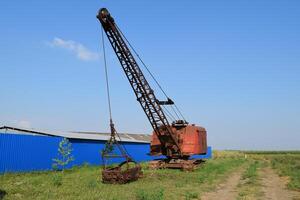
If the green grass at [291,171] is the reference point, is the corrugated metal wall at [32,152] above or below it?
above

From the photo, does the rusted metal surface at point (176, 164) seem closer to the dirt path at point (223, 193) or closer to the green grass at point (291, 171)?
the green grass at point (291, 171)

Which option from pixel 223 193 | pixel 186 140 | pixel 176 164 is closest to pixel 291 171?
pixel 186 140

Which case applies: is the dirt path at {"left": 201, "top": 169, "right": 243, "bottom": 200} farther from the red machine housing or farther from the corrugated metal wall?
the corrugated metal wall

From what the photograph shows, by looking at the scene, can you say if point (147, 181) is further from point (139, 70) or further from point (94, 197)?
point (139, 70)

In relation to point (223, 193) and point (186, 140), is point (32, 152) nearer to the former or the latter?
point (186, 140)

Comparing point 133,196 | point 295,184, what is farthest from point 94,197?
point 295,184

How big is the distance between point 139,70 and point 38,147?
33.8 feet

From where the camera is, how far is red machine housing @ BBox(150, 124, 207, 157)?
3309 centimetres

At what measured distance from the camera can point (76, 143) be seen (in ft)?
107

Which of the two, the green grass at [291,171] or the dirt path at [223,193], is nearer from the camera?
the dirt path at [223,193]

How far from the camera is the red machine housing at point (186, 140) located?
3309 centimetres

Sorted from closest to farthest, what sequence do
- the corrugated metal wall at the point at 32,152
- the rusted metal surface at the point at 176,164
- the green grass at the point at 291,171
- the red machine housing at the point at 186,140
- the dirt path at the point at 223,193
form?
the dirt path at the point at 223,193, the green grass at the point at 291,171, the corrugated metal wall at the point at 32,152, the rusted metal surface at the point at 176,164, the red machine housing at the point at 186,140

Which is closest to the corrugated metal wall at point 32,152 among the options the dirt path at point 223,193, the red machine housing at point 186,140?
the red machine housing at point 186,140

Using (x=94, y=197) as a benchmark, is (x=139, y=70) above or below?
above
